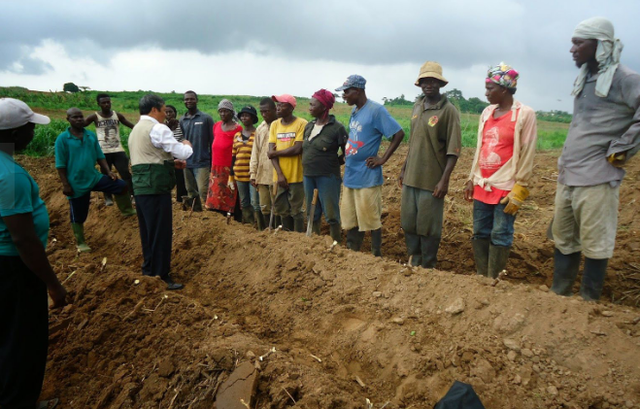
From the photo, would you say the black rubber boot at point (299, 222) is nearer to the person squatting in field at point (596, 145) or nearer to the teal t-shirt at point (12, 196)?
the person squatting in field at point (596, 145)

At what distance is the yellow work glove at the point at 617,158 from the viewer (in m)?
3.07

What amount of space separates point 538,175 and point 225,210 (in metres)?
7.30

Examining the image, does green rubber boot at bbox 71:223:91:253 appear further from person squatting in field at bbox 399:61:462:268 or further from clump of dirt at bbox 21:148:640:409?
person squatting in field at bbox 399:61:462:268

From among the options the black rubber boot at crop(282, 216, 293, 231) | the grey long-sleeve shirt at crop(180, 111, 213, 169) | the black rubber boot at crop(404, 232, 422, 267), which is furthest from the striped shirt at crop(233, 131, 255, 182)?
the black rubber boot at crop(404, 232, 422, 267)

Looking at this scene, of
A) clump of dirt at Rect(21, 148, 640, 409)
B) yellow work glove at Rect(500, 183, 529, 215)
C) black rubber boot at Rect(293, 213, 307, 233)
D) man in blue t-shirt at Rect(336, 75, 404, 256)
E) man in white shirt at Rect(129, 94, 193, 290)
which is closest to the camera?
clump of dirt at Rect(21, 148, 640, 409)

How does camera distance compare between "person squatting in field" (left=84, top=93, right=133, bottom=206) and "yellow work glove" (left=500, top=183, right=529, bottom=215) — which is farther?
"person squatting in field" (left=84, top=93, right=133, bottom=206)

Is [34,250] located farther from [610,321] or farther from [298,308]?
[610,321]

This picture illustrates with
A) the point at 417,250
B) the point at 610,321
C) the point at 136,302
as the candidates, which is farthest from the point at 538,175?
the point at 136,302

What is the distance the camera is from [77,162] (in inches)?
213

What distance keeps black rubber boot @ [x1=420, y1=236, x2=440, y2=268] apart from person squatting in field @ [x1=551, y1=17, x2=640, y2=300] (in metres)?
1.21

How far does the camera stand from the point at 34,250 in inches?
93.6

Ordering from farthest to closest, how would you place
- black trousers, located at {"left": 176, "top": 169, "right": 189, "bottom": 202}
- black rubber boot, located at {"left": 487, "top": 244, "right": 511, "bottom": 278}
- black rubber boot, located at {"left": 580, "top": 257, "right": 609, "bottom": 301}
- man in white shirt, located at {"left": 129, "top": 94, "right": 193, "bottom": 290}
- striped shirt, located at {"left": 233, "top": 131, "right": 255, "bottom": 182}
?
black trousers, located at {"left": 176, "top": 169, "right": 189, "bottom": 202}
striped shirt, located at {"left": 233, "top": 131, "right": 255, "bottom": 182}
man in white shirt, located at {"left": 129, "top": 94, "right": 193, "bottom": 290}
black rubber boot, located at {"left": 487, "top": 244, "right": 511, "bottom": 278}
black rubber boot, located at {"left": 580, "top": 257, "right": 609, "bottom": 301}

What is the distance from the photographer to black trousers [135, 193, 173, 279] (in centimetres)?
430

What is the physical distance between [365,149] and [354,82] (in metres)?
0.75
